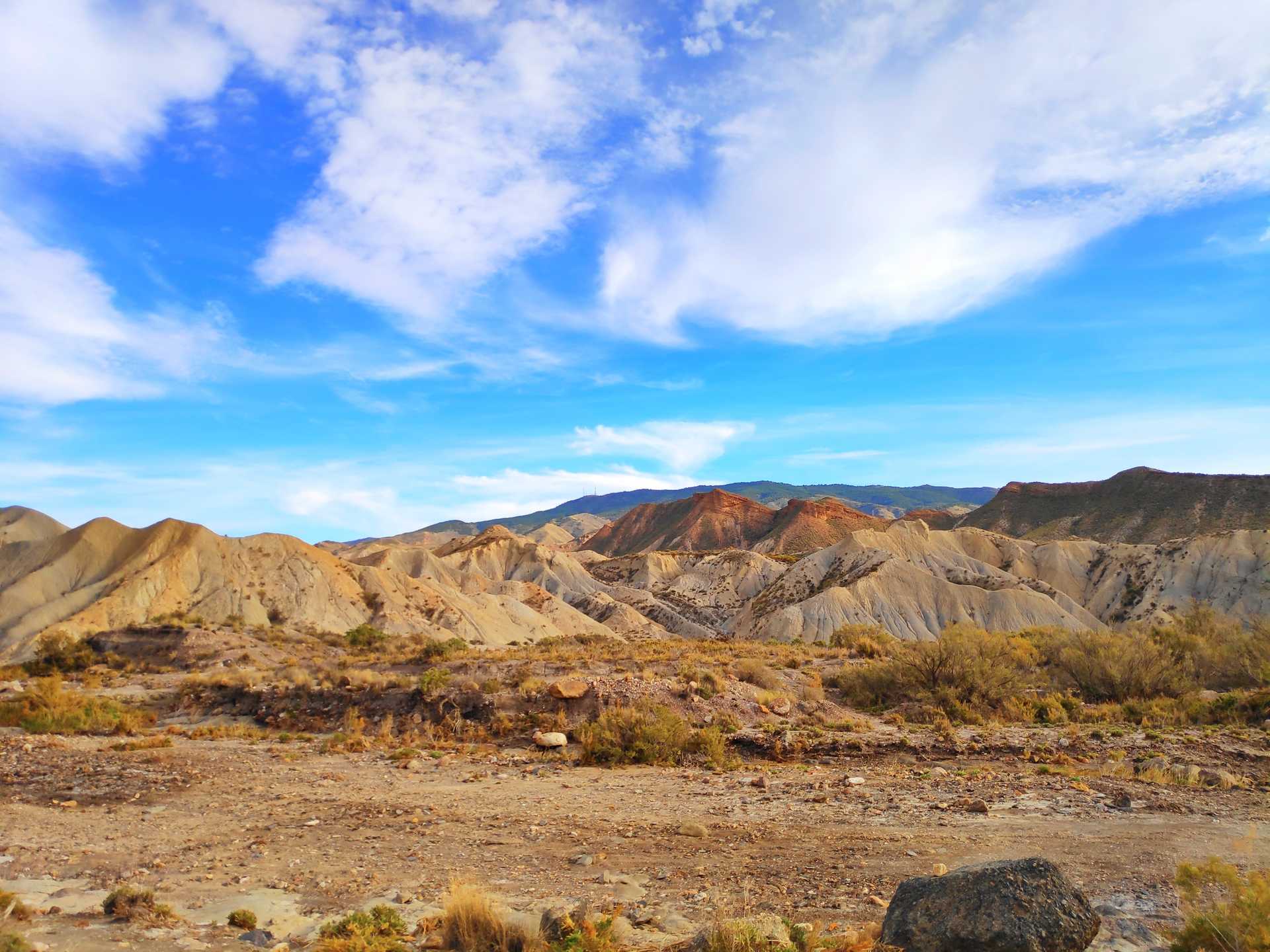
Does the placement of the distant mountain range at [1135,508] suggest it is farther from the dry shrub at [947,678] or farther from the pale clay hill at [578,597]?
the dry shrub at [947,678]

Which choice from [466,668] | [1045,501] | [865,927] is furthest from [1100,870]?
[1045,501]

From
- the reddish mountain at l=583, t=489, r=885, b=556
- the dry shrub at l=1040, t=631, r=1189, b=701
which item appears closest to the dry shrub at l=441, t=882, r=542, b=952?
the dry shrub at l=1040, t=631, r=1189, b=701

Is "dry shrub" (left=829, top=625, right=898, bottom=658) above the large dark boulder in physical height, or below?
below

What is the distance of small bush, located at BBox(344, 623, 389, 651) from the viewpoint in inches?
1435

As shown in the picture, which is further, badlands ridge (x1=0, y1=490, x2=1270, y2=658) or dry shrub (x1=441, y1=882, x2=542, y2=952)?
badlands ridge (x1=0, y1=490, x2=1270, y2=658)

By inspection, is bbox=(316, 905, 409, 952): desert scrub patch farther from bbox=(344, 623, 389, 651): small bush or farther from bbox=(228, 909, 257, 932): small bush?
bbox=(344, 623, 389, 651): small bush

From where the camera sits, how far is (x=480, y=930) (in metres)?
5.79

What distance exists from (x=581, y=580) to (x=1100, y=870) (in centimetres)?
8373

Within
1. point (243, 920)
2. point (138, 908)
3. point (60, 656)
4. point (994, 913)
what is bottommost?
point (243, 920)

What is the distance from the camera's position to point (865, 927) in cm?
579

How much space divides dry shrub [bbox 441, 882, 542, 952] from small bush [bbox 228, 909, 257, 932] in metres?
1.79

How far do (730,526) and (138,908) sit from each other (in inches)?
5882

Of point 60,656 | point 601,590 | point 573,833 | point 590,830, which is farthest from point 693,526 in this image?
point 573,833

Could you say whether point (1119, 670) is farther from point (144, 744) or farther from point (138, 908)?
point (144, 744)
